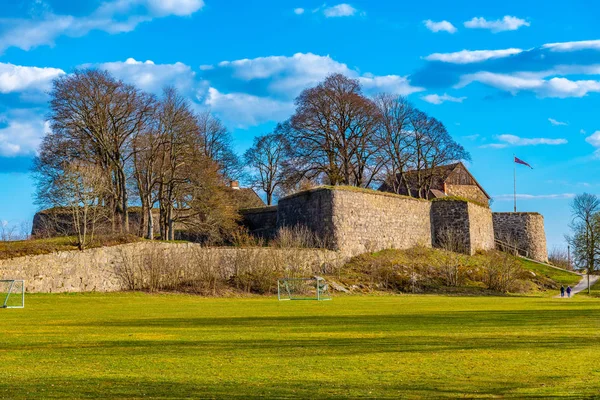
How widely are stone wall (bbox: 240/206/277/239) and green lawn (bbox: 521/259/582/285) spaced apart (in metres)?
19.6

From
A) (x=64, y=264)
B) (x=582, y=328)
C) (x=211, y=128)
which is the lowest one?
(x=582, y=328)

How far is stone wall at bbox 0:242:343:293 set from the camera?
3134cm

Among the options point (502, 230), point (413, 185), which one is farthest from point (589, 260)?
point (413, 185)

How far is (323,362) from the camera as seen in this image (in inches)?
444

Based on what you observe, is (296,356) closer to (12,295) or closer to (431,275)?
(12,295)

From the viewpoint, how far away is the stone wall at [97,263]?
31.3 metres

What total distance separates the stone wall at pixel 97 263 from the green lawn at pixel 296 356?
11.2 meters

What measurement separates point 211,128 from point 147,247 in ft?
92.8

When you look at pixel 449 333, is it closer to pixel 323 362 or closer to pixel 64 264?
pixel 323 362

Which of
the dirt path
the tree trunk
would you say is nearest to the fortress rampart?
the dirt path

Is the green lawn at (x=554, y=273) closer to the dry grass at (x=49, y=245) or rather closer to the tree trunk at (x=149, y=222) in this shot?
the tree trunk at (x=149, y=222)

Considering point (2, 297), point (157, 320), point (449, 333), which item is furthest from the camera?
point (2, 297)

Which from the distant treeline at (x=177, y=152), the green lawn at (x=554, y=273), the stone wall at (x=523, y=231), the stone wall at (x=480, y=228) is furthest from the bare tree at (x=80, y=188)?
the stone wall at (x=523, y=231)

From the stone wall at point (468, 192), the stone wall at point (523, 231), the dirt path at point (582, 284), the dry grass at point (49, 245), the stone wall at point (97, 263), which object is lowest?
the dirt path at point (582, 284)
